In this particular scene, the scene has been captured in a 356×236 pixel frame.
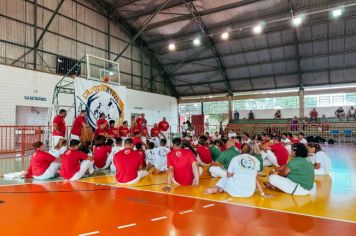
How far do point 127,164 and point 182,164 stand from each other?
4.84 feet

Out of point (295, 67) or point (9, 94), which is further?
point (295, 67)

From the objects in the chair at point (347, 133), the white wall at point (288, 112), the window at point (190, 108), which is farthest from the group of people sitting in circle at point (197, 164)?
the window at point (190, 108)

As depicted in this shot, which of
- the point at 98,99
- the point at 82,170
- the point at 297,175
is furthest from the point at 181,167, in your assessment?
the point at 98,99

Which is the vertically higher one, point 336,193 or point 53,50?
point 53,50

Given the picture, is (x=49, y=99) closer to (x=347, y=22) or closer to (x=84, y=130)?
(x=84, y=130)

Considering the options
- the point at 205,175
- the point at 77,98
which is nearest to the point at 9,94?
the point at 77,98

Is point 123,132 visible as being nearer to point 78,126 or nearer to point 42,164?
point 78,126

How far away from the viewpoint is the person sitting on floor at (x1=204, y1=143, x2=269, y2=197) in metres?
5.56

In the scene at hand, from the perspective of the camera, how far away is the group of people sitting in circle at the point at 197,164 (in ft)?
18.6

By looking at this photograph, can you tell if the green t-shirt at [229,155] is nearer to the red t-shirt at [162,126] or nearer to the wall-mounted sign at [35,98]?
the red t-shirt at [162,126]

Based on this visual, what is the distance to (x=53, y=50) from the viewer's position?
20.0 m

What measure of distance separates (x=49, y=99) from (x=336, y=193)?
1769 cm

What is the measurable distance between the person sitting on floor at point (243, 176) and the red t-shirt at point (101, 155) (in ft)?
15.9

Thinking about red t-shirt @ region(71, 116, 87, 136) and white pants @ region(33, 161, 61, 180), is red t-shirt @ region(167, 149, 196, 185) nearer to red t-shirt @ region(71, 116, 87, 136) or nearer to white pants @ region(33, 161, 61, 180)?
white pants @ region(33, 161, 61, 180)
